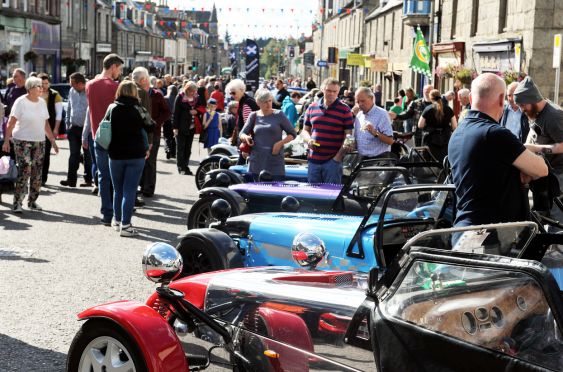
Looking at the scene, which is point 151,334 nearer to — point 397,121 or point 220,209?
point 220,209

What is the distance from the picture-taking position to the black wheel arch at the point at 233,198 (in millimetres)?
7473

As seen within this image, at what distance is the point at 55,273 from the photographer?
6531 mm

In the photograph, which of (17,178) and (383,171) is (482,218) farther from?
(17,178)

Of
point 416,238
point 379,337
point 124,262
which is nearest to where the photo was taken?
point 379,337

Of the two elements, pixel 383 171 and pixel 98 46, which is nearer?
pixel 383 171

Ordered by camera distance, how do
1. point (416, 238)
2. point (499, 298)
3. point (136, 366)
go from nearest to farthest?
point (499, 298) < point (416, 238) < point (136, 366)

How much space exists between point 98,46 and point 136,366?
57864mm

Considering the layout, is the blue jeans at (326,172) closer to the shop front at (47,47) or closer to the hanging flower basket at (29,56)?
the hanging flower basket at (29,56)

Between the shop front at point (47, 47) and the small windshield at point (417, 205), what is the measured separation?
3846cm

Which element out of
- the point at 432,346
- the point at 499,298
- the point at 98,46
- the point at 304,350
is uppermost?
the point at 98,46

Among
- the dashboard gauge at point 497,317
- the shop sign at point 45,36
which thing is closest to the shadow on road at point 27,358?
the dashboard gauge at point 497,317

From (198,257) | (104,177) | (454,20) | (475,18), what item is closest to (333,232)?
(198,257)

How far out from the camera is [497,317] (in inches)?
99.0

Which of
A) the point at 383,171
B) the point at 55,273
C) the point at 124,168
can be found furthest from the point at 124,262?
the point at 383,171
